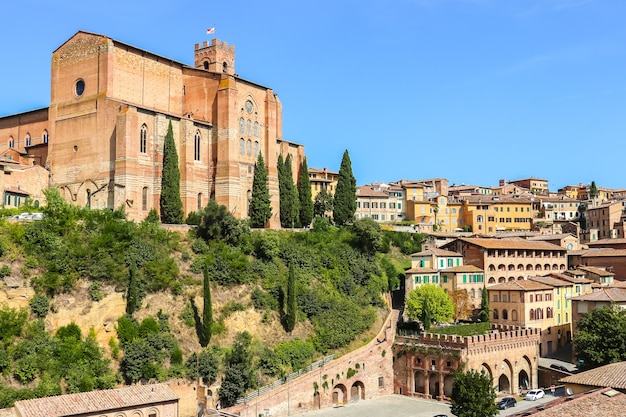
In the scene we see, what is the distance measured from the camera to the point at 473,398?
3778 centimetres

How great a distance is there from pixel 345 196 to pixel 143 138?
21025 millimetres

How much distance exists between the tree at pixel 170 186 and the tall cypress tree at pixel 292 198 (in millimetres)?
11445

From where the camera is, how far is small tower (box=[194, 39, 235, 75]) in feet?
253

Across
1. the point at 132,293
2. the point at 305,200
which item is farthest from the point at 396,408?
the point at 305,200

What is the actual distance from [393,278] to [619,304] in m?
17.9

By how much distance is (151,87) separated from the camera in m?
63.2

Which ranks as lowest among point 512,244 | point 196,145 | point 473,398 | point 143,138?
point 473,398

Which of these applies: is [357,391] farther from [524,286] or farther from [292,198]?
[292,198]

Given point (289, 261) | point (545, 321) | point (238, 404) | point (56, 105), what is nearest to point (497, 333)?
point (545, 321)

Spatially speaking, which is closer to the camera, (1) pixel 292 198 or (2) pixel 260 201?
(2) pixel 260 201

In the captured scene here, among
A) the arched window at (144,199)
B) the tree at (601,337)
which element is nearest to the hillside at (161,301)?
the arched window at (144,199)

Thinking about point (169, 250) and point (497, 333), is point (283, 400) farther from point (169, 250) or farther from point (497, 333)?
point (497, 333)

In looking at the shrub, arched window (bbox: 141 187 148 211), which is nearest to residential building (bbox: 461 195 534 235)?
arched window (bbox: 141 187 148 211)

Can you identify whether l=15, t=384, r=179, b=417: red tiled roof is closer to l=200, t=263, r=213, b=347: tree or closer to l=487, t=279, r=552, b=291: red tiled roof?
l=200, t=263, r=213, b=347: tree
